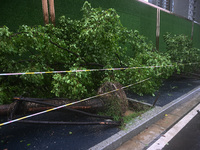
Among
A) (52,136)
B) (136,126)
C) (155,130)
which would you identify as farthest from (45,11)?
(155,130)

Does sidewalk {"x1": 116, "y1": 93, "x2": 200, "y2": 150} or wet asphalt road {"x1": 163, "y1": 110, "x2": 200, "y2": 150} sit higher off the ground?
sidewalk {"x1": 116, "y1": 93, "x2": 200, "y2": 150}

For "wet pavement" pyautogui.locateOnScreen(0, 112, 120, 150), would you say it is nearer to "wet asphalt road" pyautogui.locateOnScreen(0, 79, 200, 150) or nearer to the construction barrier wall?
"wet asphalt road" pyautogui.locateOnScreen(0, 79, 200, 150)

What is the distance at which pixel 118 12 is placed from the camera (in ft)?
24.4

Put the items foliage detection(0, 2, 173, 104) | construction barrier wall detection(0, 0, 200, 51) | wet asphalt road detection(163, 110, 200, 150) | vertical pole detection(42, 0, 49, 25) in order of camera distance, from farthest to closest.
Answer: vertical pole detection(42, 0, 49, 25)
construction barrier wall detection(0, 0, 200, 51)
foliage detection(0, 2, 173, 104)
wet asphalt road detection(163, 110, 200, 150)

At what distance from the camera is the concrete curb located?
2938mm

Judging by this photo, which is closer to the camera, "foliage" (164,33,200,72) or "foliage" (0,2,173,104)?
"foliage" (0,2,173,104)

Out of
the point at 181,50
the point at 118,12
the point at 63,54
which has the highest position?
the point at 118,12

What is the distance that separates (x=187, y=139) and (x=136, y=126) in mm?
1171

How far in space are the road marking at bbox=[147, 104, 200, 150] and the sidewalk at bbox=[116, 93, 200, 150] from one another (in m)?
0.10

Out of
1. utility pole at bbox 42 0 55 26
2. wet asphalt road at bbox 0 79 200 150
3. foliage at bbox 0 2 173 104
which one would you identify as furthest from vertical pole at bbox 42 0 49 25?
wet asphalt road at bbox 0 79 200 150

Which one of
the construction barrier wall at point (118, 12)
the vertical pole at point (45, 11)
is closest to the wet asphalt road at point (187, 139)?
the vertical pole at point (45, 11)

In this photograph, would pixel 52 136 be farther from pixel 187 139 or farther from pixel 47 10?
pixel 47 10

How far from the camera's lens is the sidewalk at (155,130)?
3.16m

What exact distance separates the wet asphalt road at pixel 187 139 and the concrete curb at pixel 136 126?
2.19 feet
